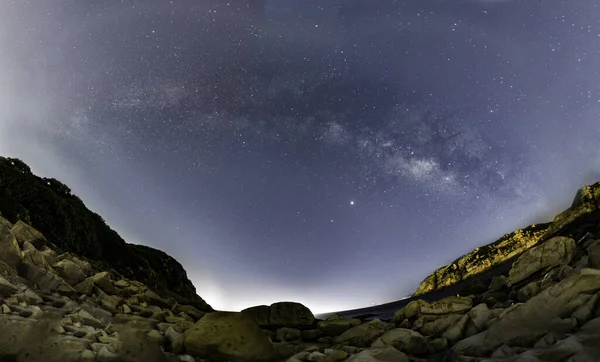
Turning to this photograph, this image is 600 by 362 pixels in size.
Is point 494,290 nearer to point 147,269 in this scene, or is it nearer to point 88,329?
point 88,329

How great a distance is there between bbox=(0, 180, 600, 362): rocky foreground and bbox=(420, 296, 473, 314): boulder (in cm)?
5

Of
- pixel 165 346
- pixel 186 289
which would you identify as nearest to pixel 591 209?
pixel 186 289

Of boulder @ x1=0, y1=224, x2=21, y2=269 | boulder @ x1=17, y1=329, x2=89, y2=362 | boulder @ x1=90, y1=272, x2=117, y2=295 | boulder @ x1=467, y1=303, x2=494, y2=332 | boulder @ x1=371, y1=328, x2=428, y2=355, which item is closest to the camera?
boulder @ x1=17, y1=329, x2=89, y2=362

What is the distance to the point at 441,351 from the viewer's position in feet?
37.4

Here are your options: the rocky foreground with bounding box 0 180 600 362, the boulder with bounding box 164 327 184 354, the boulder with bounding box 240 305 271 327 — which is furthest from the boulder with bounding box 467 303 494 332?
the boulder with bounding box 240 305 271 327

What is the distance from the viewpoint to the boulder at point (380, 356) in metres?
9.66

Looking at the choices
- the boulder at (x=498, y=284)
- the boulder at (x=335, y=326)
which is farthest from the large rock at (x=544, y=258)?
the boulder at (x=335, y=326)

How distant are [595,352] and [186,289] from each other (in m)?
42.2

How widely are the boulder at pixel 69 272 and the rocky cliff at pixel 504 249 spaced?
62.7m

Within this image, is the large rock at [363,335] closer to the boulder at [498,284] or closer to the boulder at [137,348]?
the boulder at [498,284]

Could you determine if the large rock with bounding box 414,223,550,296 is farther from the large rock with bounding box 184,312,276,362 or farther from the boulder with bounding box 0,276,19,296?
the boulder with bounding box 0,276,19,296

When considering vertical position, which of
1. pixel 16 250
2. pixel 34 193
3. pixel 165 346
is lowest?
pixel 165 346

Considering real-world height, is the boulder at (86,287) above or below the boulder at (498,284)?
above

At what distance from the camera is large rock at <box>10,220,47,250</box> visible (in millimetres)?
15475
